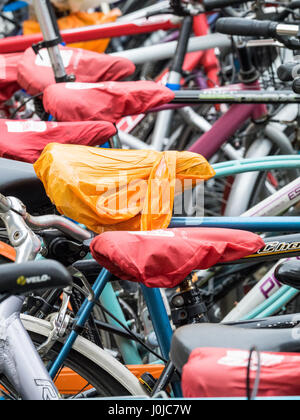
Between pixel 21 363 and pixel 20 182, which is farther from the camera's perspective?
pixel 20 182

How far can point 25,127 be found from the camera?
2303 mm

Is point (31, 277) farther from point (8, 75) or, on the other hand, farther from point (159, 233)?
point (8, 75)

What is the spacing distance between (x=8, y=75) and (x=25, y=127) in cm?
73

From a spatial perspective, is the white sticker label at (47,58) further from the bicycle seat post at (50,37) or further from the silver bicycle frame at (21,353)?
the silver bicycle frame at (21,353)

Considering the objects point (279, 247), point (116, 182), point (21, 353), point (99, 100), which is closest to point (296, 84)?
point (279, 247)

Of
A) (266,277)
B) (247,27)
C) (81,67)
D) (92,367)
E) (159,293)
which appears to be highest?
(247,27)

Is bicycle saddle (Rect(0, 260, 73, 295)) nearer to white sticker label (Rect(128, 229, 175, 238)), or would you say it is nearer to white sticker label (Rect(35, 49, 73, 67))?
white sticker label (Rect(128, 229, 175, 238))

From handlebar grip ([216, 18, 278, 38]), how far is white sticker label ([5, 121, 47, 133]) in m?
0.70

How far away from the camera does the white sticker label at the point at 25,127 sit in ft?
7.51

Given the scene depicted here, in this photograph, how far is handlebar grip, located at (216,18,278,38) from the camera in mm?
2274

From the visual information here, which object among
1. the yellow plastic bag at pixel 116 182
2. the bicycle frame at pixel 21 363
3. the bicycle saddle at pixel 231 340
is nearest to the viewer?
the bicycle saddle at pixel 231 340

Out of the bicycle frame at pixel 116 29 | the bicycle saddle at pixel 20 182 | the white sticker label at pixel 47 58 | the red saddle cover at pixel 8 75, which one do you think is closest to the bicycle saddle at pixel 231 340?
the bicycle saddle at pixel 20 182

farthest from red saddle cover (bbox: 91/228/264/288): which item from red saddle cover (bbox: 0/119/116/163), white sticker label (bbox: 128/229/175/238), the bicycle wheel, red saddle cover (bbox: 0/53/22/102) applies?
red saddle cover (bbox: 0/53/22/102)

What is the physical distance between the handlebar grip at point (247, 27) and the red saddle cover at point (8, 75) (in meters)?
0.89
